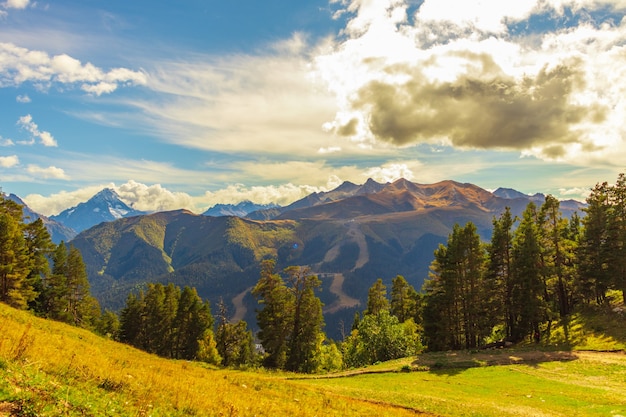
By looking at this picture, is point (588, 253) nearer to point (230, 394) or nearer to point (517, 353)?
point (517, 353)

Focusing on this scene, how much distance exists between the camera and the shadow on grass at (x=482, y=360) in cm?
3962

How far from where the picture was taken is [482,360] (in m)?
42.0

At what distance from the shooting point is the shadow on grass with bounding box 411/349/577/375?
39.6 m

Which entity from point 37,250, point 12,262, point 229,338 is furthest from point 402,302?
point 37,250

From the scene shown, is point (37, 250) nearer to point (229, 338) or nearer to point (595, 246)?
point (229, 338)

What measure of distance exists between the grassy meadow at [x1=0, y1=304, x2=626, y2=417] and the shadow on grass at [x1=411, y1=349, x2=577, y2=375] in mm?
112

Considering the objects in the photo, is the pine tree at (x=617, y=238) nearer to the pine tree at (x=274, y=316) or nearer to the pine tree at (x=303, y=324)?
the pine tree at (x=303, y=324)

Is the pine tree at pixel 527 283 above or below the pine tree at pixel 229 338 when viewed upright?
above

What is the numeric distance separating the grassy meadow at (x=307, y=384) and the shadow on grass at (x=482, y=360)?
0.11 metres

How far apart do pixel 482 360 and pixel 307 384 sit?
23.9 m

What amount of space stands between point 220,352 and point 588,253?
72.9 metres

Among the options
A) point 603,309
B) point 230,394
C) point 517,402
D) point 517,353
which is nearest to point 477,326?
point 517,353

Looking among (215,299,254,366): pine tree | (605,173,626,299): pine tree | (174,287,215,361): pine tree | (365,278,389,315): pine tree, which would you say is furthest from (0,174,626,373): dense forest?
(365,278,389,315): pine tree

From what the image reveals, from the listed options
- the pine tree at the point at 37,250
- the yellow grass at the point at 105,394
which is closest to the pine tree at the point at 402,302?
the yellow grass at the point at 105,394
